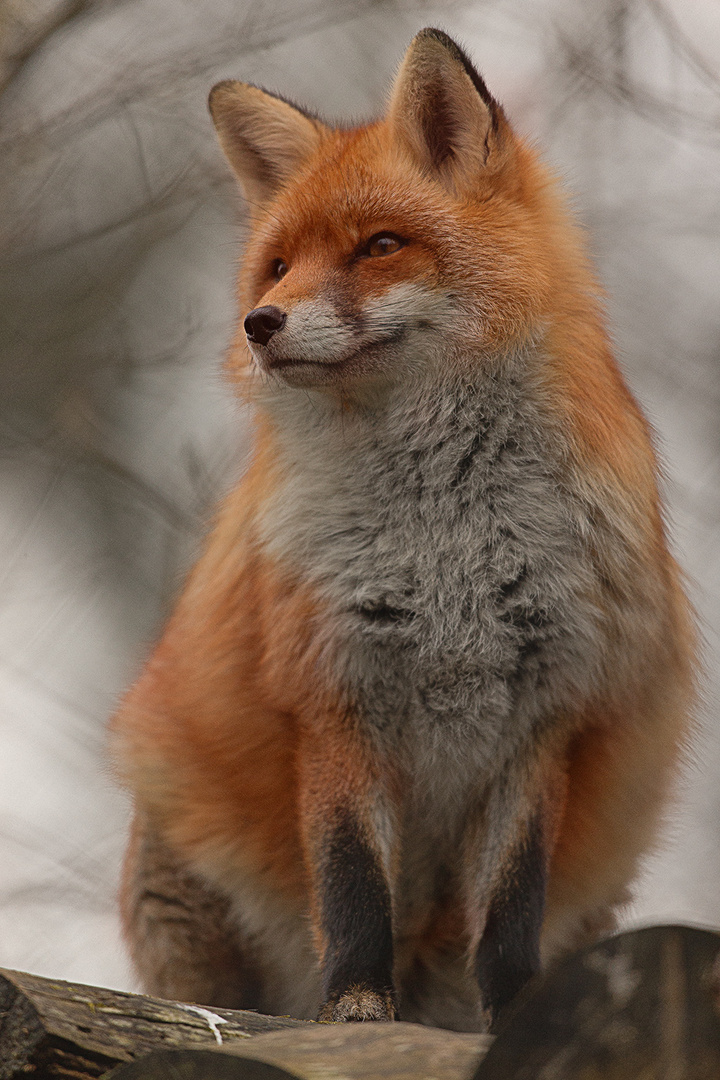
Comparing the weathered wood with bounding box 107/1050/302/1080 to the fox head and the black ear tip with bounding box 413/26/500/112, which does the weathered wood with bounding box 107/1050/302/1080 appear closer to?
the fox head

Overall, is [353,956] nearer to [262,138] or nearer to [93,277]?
[262,138]

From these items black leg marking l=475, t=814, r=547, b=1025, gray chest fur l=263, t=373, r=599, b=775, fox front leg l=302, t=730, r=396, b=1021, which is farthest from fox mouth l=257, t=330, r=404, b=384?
black leg marking l=475, t=814, r=547, b=1025

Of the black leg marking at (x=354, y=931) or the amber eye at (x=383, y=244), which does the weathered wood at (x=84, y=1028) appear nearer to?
the black leg marking at (x=354, y=931)

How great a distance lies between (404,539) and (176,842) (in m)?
1.36

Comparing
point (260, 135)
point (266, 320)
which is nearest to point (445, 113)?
point (260, 135)

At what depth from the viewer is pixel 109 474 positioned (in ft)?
19.8

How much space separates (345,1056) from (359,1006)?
3.31 feet

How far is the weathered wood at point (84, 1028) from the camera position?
1.88 meters

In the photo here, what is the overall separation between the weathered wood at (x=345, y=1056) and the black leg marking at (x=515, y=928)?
914 mm

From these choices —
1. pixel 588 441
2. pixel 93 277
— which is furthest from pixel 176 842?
pixel 93 277

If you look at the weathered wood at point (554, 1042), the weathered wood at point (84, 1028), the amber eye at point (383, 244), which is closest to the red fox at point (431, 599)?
the amber eye at point (383, 244)

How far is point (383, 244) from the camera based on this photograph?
323cm

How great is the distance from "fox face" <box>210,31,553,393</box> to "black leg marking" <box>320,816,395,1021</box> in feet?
4.61

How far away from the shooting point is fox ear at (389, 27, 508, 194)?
10.8 feet
